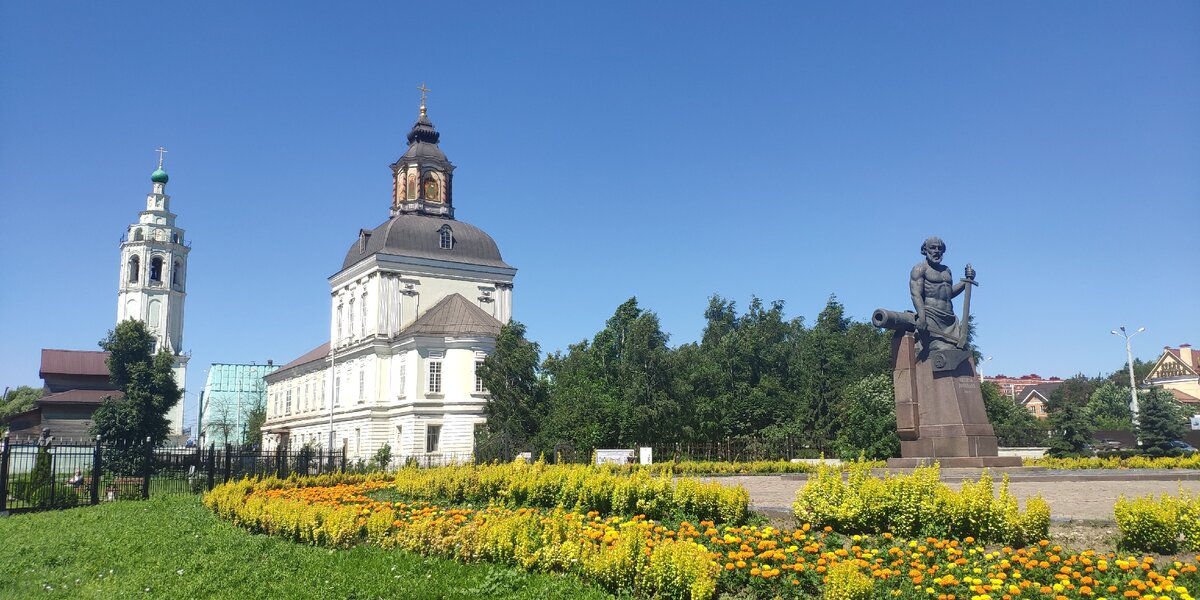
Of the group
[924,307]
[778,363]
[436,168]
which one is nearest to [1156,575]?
[924,307]

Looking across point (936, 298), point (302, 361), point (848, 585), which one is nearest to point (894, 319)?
point (936, 298)

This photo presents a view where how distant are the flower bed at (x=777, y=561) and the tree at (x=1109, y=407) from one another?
219ft

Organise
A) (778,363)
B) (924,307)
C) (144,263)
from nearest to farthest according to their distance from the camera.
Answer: (924,307) < (778,363) < (144,263)

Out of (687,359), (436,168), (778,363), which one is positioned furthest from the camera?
(436,168)

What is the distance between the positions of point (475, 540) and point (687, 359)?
35571mm

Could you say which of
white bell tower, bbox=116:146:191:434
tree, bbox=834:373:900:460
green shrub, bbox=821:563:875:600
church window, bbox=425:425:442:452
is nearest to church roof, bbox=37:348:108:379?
white bell tower, bbox=116:146:191:434

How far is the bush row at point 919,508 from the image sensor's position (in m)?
8.34

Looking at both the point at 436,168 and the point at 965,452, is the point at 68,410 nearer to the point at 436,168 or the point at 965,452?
the point at 436,168

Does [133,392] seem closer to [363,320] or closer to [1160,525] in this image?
[363,320]

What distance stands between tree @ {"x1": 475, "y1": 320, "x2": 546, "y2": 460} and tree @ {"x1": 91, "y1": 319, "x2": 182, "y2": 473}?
A: 20313mm

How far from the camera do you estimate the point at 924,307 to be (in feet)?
60.4

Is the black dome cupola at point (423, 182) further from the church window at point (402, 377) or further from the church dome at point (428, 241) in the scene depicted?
the church window at point (402, 377)

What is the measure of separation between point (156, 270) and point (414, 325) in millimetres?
39840

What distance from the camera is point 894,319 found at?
1788 centimetres
